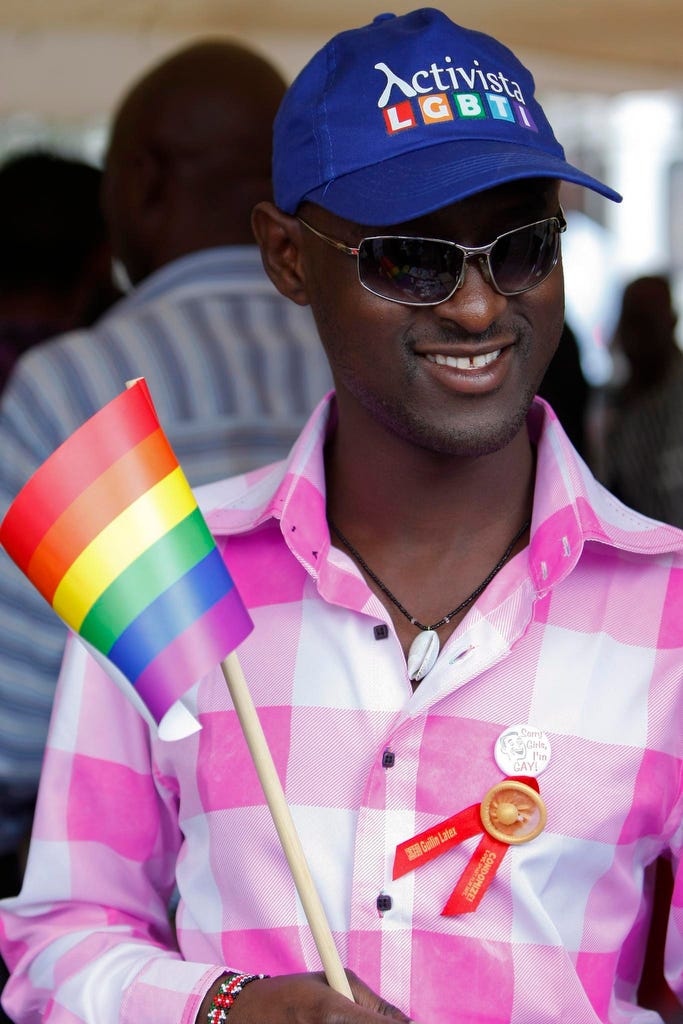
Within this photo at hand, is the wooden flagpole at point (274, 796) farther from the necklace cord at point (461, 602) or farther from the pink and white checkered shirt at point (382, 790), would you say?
the necklace cord at point (461, 602)

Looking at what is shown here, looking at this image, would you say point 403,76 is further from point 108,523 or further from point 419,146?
point 108,523

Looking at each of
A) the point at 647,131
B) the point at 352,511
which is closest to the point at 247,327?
the point at 352,511

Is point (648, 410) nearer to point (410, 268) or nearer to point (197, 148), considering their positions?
point (197, 148)

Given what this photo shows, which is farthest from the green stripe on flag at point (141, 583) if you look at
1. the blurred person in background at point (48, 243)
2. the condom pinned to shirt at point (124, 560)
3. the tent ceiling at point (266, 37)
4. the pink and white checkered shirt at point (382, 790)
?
the blurred person in background at point (48, 243)

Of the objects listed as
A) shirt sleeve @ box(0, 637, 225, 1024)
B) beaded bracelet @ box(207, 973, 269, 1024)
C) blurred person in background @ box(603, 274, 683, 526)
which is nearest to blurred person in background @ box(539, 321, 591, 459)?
shirt sleeve @ box(0, 637, 225, 1024)

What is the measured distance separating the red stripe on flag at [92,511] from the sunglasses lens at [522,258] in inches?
16.4

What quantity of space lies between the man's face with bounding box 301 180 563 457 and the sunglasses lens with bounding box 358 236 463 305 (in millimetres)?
13

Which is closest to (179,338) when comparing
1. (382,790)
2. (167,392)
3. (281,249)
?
(167,392)

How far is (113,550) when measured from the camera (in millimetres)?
1248

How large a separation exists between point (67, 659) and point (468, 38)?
0.83 m

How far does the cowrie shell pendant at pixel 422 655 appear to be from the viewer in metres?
1.52

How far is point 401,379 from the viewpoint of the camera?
4.97 ft

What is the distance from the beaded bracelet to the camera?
1.40m

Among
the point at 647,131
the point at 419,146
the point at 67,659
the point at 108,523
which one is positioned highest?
the point at 419,146
